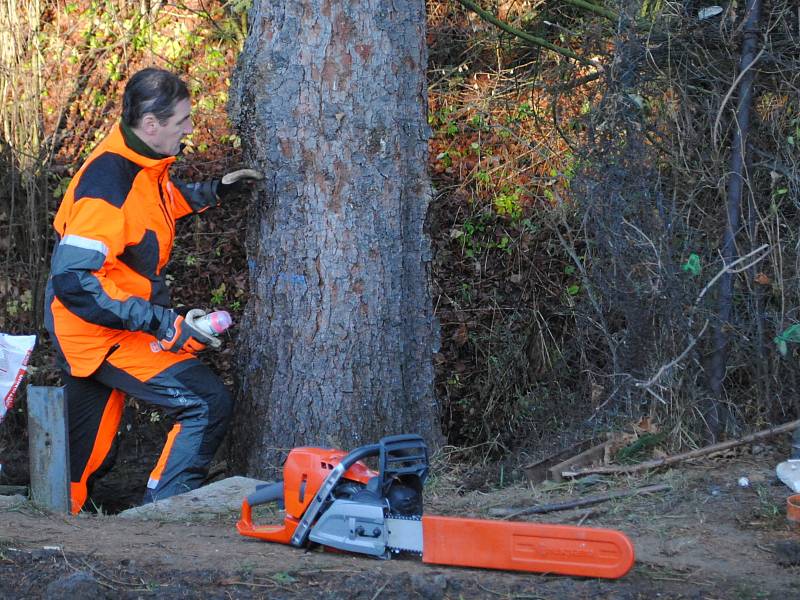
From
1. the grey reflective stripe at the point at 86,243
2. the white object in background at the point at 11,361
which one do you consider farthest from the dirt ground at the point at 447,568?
the grey reflective stripe at the point at 86,243

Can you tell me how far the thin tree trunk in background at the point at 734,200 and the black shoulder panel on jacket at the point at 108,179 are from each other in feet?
9.81

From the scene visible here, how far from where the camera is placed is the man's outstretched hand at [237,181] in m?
4.77

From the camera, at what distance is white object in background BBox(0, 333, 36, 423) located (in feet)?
15.0

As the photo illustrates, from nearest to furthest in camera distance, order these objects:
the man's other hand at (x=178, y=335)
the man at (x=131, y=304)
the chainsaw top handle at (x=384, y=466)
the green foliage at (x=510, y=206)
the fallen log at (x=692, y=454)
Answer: the chainsaw top handle at (x=384, y=466) < the fallen log at (x=692, y=454) < the man at (x=131, y=304) < the man's other hand at (x=178, y=335) < the green foliage at (x=510, y=206)

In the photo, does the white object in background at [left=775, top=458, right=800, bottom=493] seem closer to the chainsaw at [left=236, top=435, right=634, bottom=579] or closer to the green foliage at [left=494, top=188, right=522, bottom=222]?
the chainsaw at [left=236, top=435, right=634, bottom=579]

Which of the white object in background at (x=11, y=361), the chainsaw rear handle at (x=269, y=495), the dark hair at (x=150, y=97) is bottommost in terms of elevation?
the chainsaw rear handle at (x=269, y=495)

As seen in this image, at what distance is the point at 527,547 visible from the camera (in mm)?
3004

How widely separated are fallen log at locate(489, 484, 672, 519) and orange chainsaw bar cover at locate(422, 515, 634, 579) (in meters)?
0.81

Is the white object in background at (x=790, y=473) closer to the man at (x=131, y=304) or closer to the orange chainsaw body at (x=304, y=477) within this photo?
the orange chainsaw body at (x=304, y=477)

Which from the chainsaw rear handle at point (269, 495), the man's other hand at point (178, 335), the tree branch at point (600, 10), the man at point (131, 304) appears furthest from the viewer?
the tree branch at point (600, 10)

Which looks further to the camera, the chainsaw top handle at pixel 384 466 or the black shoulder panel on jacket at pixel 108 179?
the black shoulder panel on jacket at pixel 108 179

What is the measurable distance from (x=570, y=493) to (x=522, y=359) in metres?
3.18

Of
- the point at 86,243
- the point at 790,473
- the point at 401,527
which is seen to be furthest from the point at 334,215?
the point at 790,473

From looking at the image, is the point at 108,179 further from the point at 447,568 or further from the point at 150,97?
the point at 447,568
